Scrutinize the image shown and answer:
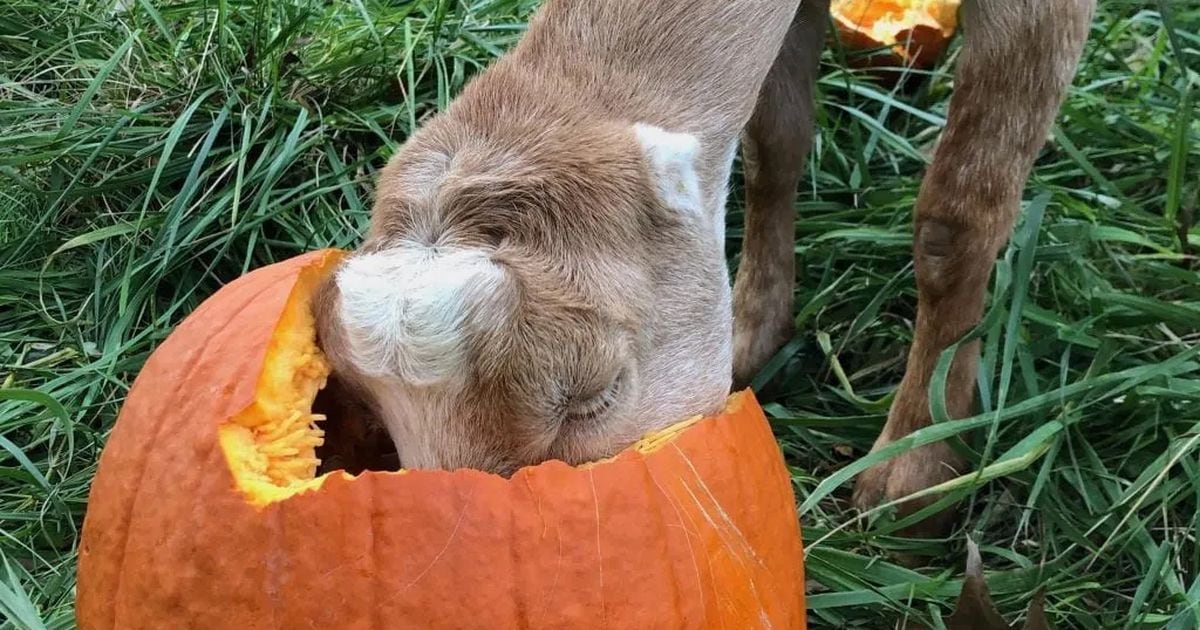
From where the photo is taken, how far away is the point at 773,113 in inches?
128

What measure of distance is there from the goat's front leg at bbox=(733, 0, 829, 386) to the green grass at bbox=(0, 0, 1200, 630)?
9 cm

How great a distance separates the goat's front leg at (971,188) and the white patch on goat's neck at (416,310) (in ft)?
4.53

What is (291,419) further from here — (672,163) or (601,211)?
(672,163)

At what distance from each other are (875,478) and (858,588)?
0.54m

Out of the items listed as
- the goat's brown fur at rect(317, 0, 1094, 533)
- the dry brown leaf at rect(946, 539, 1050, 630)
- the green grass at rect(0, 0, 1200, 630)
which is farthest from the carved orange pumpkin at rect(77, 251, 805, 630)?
the green grass at rect(0, 0, 1200, 630)

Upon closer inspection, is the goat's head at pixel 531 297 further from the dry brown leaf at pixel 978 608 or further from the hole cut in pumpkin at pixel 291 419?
the dry brown leaf at pixel 978 608

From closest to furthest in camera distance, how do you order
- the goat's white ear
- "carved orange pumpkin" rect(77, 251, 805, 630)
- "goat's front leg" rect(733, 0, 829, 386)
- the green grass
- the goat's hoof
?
"carved orange pumpkin" rect(77, 251, 805, 630) < the goat's white ear < the green grass < the goat's hoof < "goat's front leg" rect(733, 0, 829, 386)

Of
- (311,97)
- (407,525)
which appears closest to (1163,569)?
(407,525)

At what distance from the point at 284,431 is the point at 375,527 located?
0.77ft

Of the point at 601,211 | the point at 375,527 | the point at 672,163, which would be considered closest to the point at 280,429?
the point at 375,527

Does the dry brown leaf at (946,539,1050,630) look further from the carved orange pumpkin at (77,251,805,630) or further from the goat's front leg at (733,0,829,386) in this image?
the goat's front leg at (733,0,829,386)

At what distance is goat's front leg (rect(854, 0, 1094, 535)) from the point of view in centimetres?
247

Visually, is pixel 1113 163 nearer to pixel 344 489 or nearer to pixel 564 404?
pixel 564 404

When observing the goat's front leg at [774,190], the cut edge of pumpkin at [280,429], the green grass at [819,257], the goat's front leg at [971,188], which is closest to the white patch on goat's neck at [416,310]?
the cut edge of pumpkin at [280,429]
